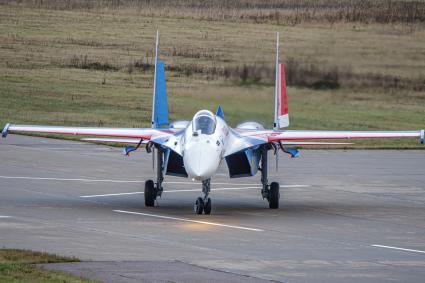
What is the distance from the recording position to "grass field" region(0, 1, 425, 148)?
48.4 m

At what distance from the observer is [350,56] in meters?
49.8

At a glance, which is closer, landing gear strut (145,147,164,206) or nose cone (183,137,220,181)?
nose cone (183,137,220,181)

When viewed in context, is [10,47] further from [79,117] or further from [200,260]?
[200,260]

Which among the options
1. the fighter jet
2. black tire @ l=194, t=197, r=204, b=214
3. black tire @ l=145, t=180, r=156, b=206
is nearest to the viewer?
the fighter jet

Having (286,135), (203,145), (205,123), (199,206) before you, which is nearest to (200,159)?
(203,145)

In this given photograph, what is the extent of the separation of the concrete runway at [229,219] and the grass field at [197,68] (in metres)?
3.99

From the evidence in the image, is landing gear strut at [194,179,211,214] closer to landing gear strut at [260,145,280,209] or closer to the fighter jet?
the fighter jet

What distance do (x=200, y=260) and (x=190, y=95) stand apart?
29.1 m

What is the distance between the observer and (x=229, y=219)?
93.1 ft

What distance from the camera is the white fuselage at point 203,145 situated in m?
27.6

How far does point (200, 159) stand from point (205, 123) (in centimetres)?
152

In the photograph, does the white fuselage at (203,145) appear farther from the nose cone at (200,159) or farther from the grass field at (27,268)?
the grass field at (27,268)

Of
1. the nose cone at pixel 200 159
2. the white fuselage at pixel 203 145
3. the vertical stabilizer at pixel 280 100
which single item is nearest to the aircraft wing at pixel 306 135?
the white fuselage at pixel 203 145

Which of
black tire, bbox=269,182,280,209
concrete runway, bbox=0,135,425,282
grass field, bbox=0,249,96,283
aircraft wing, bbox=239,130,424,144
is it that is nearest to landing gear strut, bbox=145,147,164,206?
concrete runway, bbox=0,135,425,282
